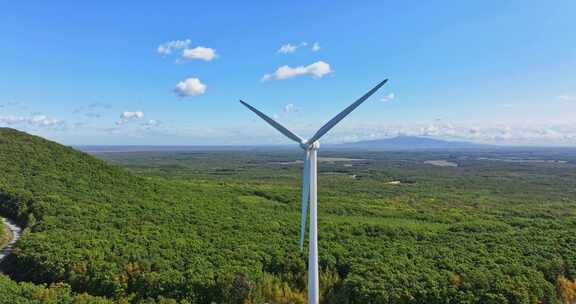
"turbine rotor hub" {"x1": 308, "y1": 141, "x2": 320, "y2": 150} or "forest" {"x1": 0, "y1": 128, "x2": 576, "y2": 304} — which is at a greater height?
"turbine rotor hub" {"x1": 308, "y1": 141, "x2": 320, "y2": 150}

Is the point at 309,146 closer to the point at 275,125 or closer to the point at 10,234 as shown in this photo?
the point at 275,125

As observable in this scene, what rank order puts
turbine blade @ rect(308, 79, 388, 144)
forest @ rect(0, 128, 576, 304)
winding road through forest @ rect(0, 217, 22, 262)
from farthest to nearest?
winding road through forest @ rect(0, 217, 22, 262)
forest @ rect(0, 128, 576, 304)
turbine blade @ rect(308, 79, 388, 144)

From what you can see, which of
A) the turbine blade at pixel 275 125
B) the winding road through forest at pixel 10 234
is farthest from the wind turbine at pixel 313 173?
the winding road through forest at pixel 10 234

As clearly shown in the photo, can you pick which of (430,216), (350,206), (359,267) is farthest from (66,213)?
(430,216)

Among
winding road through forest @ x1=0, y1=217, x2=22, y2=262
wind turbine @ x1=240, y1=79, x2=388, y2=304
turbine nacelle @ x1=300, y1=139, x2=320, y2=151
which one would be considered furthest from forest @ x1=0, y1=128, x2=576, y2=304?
turbine nacelle @ x1=300, y1=139, x2=320, y2=151

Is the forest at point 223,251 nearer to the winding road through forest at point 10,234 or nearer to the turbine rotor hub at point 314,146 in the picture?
the winding road through forest at point 10,234

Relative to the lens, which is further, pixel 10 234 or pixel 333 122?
pixel 10 234

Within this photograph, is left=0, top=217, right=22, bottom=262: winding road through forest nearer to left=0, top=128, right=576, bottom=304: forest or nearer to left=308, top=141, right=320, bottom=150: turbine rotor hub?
left=0, top=128, right=576, bottom=304: forest

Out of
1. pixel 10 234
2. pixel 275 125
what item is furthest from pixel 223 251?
pixel 10 234
